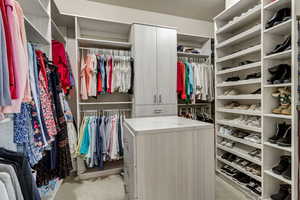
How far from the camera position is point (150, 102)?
2.55 metres

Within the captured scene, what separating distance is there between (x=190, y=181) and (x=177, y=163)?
0.18m

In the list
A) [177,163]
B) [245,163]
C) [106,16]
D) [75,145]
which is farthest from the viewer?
[106,16]

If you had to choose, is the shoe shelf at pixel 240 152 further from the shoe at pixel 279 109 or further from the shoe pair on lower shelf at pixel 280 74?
the shoe pair on lower shelf at pixel 280 74

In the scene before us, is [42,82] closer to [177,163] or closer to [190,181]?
[177,163]

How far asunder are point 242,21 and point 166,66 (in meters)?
1.16

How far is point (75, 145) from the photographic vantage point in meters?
2.27

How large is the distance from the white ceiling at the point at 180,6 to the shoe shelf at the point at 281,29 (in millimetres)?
1285

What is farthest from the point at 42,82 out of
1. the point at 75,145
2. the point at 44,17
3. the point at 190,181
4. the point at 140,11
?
the point at 140,11

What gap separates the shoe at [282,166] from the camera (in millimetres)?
1644

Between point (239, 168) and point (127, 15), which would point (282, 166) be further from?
point (127, 15)

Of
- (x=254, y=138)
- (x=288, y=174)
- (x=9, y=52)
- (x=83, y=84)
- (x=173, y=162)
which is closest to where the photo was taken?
(x=9, y=52)

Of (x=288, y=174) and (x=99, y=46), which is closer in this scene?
(x=288, y=174)

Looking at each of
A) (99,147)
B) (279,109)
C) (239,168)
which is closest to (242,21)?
(279,109)

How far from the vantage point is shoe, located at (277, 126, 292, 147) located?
1574 millimetres
